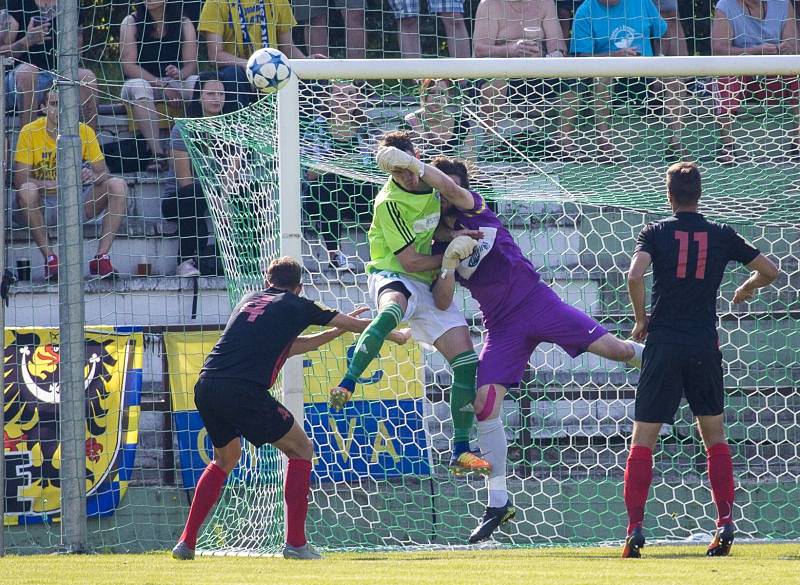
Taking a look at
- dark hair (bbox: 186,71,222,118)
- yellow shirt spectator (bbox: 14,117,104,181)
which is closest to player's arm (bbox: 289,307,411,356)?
dark hair (bbox: 186,71,222,118)

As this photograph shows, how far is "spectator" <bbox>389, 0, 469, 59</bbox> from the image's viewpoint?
10.5 meters

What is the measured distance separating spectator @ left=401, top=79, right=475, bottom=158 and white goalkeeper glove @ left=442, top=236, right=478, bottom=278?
181cm

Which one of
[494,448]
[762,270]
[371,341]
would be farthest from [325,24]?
[762,270]

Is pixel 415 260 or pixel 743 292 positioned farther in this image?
pixel 415 260

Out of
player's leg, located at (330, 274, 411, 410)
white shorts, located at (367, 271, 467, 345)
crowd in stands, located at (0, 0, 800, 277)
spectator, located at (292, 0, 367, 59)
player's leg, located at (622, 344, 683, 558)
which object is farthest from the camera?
spectator, located at (292, 0, 367, 59)

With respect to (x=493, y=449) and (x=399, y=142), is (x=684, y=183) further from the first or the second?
(x=493, y=449)

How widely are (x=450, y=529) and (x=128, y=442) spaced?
2.27 m

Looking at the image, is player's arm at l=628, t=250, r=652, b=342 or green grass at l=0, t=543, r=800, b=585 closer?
green grass at l=0, t=543, r=800, b=585

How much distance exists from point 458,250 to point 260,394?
1.28m

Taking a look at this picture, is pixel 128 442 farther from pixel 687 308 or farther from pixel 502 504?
pixel 687 308

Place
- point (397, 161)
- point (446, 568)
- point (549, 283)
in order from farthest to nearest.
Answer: point (549, 283), point (397, 161), point (446, 568)

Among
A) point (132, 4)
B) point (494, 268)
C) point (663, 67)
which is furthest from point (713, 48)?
point (132, 4)

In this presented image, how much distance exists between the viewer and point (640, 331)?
250 inches

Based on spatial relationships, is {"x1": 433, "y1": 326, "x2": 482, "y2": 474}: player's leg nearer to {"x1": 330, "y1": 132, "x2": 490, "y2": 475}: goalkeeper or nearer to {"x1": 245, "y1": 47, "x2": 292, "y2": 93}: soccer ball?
{"x1": 330, "y1": 132, "x2": 490, "y2": 475}: goalkeeper
